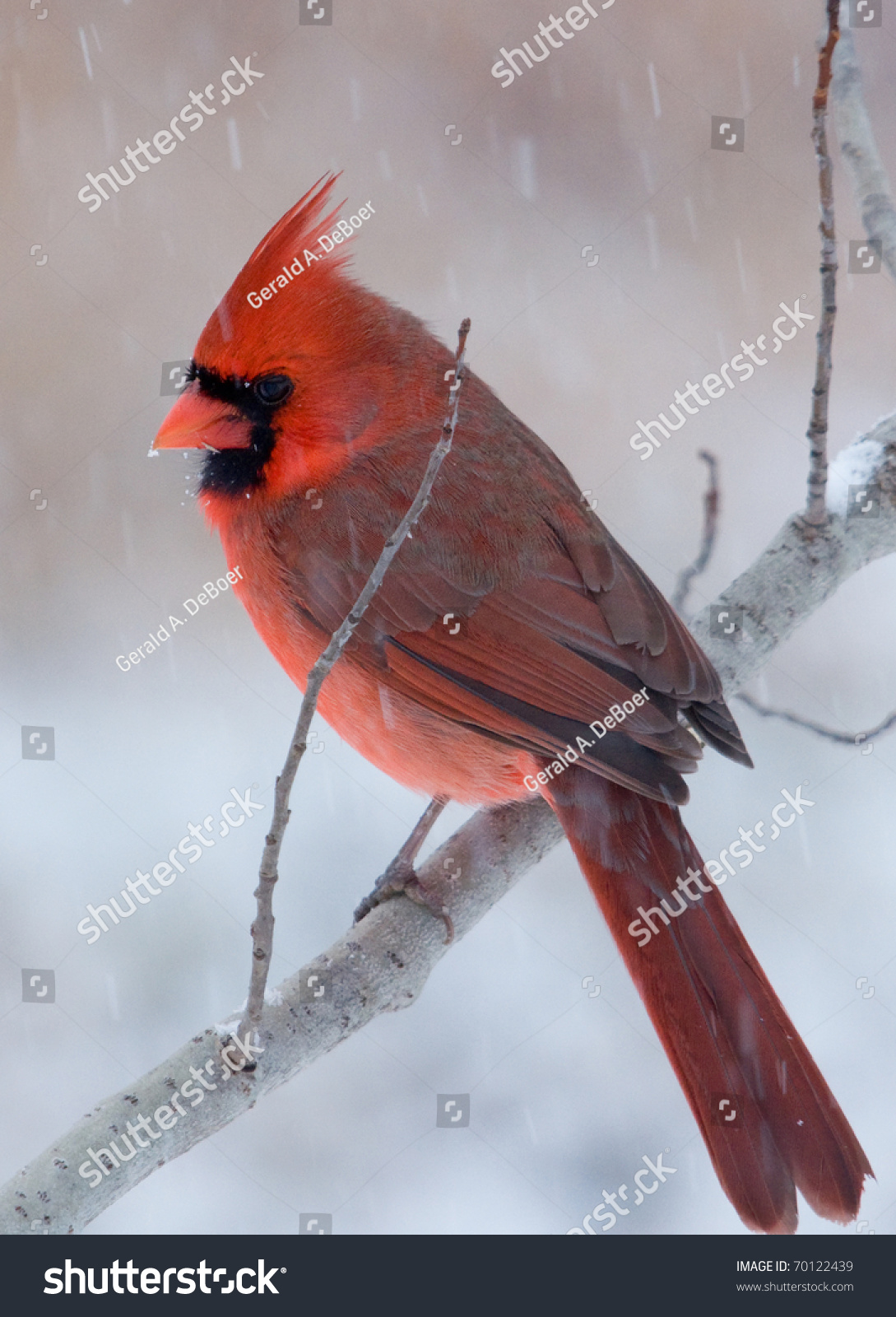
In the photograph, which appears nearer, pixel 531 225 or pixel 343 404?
pixel 343 404

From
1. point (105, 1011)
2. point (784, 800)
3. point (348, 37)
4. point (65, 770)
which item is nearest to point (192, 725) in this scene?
point (65, 770)

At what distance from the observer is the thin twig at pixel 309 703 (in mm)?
954

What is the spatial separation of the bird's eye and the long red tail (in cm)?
58

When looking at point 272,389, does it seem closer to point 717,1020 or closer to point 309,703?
point 309,703

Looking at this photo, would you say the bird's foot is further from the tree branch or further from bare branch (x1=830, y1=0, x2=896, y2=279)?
bare branch (x1=830, y1=0, x2=896, y2=279)

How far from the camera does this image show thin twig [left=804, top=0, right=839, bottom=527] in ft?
4.11

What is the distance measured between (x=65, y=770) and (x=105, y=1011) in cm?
54

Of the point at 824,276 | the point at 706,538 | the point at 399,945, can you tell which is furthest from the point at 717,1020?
the point at 824,276

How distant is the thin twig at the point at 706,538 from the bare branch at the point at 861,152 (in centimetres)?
38

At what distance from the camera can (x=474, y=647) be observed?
4.97ft

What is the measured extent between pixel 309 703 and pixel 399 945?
0.59 m

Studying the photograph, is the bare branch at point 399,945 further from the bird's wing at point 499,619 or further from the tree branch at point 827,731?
the bird's wing at point 499,619

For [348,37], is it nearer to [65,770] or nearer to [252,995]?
[65,770]

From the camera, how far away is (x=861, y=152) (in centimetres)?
171
